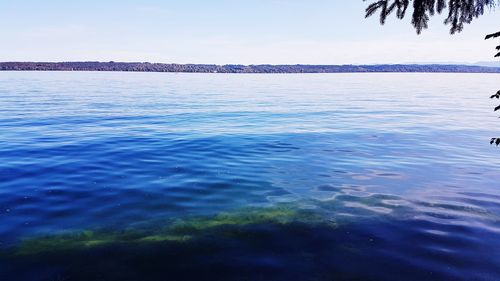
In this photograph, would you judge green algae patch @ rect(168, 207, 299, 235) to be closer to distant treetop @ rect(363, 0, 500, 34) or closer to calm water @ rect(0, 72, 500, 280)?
calm water @ rect(0, 72, 500, 280)

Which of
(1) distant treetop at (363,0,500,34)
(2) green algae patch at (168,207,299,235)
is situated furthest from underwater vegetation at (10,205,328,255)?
(1) distant treetop at (363,0,500,34)

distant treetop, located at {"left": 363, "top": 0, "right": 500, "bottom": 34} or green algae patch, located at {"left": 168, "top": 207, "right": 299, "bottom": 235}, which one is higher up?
distant treetop, located at {"left": 363, "top": 0, "right": 500, "bottom": 34}

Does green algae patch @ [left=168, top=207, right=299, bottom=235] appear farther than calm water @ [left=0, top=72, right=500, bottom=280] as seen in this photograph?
Yes

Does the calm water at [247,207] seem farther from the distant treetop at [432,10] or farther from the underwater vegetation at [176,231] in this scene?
the distant treetop at [432,10]

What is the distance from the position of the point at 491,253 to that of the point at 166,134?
19824 millimetres

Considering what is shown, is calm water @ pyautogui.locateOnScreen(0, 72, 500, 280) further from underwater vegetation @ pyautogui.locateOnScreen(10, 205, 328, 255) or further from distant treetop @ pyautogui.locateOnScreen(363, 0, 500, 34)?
distant treetop @ pyautogui.locateOnScreen(363, 0, 500, 34)

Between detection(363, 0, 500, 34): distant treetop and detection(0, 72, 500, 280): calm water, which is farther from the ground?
detection(363, 0, 500, 34): distant treetop

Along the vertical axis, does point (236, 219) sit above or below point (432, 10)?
below

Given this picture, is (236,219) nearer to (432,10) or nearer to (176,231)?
(176,231)

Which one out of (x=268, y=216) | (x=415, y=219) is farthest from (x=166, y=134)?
(x=415, y=219)

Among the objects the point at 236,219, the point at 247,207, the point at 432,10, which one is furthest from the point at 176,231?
the point at 432,10

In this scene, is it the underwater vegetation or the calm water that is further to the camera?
the underwater vegetation

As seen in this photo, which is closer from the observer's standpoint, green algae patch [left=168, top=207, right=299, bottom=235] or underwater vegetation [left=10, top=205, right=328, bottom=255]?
underwater vegetation [left=10, top=205, right=328, bottom=255]

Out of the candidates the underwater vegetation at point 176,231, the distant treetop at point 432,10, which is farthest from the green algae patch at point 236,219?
the distant treetop at point 432,10
